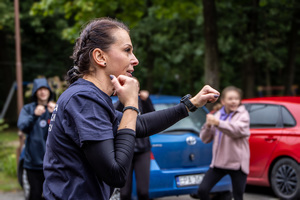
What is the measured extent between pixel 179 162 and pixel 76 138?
4.32 m

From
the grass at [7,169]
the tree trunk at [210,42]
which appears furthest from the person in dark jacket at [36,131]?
the tree trunk at [210,42]

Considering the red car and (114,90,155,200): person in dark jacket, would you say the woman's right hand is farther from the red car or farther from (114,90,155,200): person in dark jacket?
the red car

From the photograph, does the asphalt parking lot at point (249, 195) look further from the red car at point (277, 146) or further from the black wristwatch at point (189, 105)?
the black wristwatch at point (189, 105)

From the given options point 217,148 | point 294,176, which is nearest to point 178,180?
point 217,148

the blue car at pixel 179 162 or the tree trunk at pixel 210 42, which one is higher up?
the tree trunk at pixel 210 42

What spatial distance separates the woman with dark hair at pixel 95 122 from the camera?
181 cm

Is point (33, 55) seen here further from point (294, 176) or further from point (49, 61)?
point (294, 176)

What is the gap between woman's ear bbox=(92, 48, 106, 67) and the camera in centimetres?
201

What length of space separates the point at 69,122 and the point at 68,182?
26cm

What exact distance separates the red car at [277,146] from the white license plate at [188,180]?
1.73 m

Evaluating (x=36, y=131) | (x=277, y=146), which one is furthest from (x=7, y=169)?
(x=277, y=146)

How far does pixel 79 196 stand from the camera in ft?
6.15

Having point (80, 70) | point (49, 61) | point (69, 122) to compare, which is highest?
point (80, 70)

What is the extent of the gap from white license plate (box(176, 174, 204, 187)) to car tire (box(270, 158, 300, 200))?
1.72m
